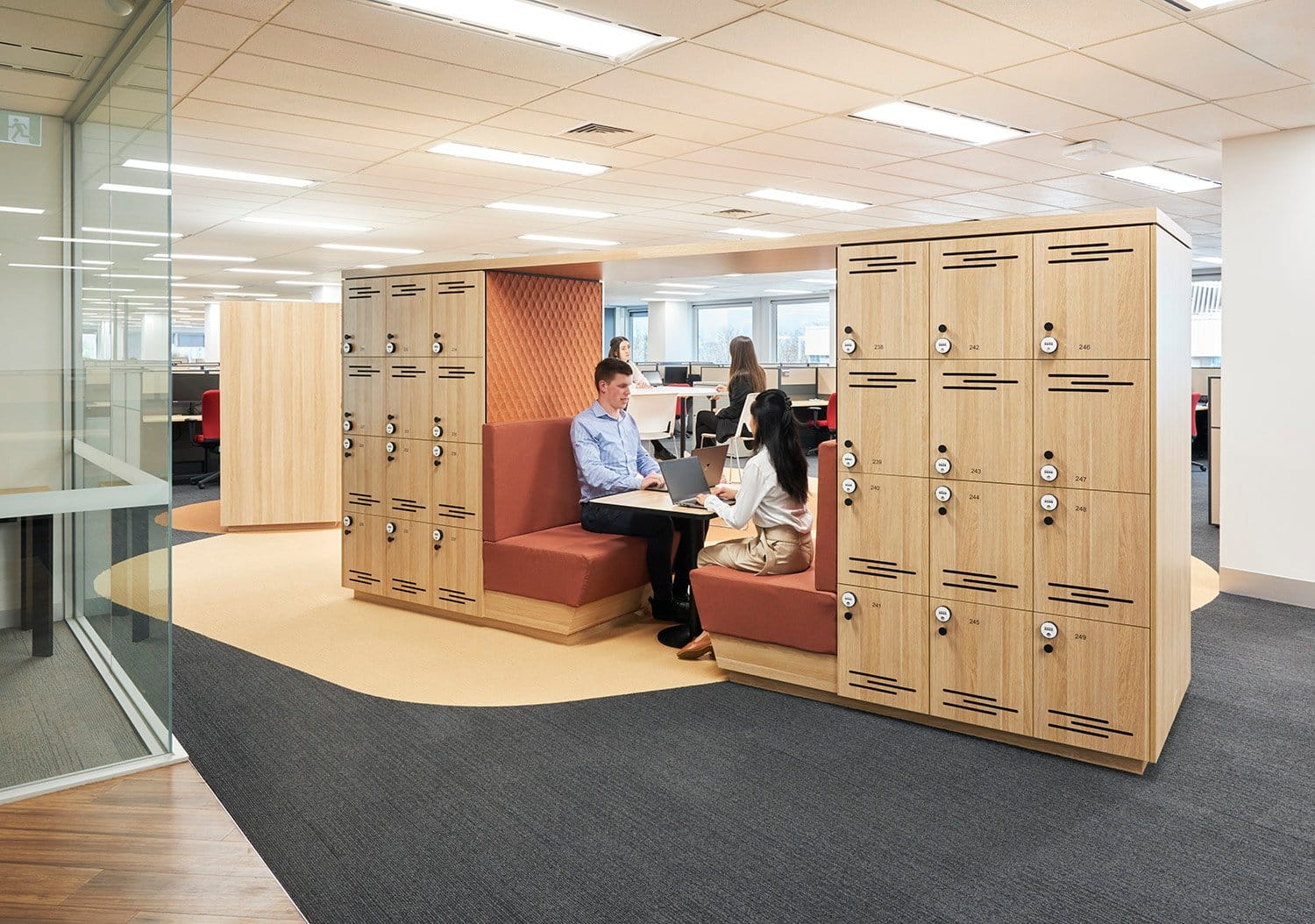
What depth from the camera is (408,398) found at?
5621 millimetres

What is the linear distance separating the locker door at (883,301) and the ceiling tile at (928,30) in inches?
42.8

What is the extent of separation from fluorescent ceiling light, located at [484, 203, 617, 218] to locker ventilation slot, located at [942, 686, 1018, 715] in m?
6.80

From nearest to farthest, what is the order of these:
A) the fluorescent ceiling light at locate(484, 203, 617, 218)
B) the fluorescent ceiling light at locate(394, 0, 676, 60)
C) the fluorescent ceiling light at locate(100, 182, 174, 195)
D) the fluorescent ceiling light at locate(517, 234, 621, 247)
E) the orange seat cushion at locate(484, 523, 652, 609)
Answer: the fluorescent ceiling light at locate(100, 182, 174, 195), the fluorescent ceiling light at locate(394, 0, 676, 60), the orange seat cushion at locate(484, 523, 652, 609), the fluorescent ceiling light at locate(484, 203, 617, 218), the fluorescent ceiling light at locate(517, 234, 621, 247)

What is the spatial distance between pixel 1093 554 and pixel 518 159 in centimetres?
525

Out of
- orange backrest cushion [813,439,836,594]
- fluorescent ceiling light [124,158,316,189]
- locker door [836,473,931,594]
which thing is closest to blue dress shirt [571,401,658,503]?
orange backrest cushion [813,439,836,594]

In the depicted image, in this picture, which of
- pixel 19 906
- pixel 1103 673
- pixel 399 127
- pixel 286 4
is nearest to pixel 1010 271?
pixel 1103 673

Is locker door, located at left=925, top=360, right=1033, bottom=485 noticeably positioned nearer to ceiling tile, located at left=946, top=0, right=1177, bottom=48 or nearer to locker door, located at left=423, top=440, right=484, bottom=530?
ceiling tile, located at left=946, top=0, right=1177, bottom=48

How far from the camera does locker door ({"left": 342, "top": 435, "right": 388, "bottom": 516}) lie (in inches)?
228

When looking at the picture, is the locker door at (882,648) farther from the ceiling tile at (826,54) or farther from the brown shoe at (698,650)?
the ceiling tile at (826,54)

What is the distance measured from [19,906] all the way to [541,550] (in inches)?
112

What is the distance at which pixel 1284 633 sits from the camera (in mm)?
5195

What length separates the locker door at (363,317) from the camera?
5758mm

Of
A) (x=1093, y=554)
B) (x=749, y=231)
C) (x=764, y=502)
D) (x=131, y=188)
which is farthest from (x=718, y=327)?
(x=131, y=188)

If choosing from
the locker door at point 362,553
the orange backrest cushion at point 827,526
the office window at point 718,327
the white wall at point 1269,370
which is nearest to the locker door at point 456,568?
the locker door at point 362,553
